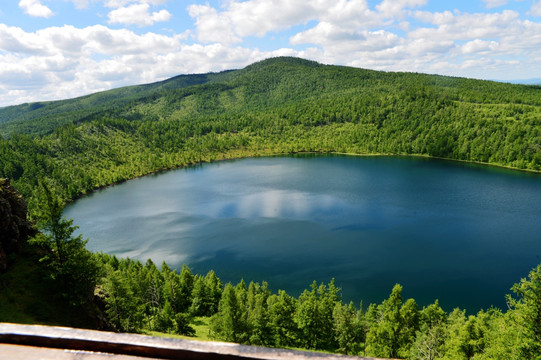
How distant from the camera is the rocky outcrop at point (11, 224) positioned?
2810 cm

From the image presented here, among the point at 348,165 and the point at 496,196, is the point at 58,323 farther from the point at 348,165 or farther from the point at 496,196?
the point at 348,165

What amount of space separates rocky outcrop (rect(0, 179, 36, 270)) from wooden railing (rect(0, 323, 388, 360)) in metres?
31.4

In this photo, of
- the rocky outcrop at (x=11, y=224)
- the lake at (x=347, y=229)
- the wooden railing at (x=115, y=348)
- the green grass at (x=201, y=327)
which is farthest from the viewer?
the lake at (x=347, y=229)

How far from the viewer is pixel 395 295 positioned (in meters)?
46.2

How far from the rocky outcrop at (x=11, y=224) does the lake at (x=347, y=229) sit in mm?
44935

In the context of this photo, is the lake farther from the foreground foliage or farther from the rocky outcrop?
the rocky outcrop

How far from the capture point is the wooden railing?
9.44ft

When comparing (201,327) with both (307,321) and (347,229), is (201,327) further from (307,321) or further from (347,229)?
(347,229)

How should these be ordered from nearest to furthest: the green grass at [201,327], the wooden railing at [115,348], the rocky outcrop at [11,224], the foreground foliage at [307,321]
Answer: the wooden railing at [115,348]
the rocky outcrop at [11,224]
the foreground foliage at [307,321]
the green grass at [201,327]

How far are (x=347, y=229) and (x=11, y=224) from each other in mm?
79851

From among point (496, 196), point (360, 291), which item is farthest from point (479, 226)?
point (360, 291)

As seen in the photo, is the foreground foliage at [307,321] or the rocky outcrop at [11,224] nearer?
the rocky outcrop at [11,224]

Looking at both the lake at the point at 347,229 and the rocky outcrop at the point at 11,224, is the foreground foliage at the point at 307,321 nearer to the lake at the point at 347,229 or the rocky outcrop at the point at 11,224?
the rocky outcrop at the point at 11,224

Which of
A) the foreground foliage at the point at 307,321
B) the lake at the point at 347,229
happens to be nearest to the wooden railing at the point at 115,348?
the foreground foliage at the point at 307,321
